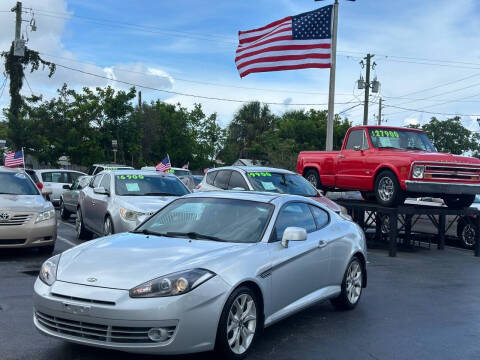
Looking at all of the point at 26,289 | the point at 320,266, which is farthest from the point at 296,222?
the point at 26,289

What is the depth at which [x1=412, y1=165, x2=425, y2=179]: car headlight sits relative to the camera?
11.7m

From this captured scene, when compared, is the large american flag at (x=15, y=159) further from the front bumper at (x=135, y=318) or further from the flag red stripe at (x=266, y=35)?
the front bumper at (x=135, y=318)

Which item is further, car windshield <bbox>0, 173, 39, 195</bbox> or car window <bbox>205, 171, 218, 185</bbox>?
car window <bbox>205, 171, 218, 185</bbox>

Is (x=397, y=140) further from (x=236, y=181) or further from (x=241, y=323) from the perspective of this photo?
(x=241, y=323)

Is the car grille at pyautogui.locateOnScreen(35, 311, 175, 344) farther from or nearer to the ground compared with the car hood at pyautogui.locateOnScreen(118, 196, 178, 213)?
nearer to the ground

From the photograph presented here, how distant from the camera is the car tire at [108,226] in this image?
10.6 m

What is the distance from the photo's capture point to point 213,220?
229 inches

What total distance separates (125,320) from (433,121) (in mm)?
53470

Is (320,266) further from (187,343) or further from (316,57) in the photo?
(316,57)

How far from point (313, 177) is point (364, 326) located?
8.65m

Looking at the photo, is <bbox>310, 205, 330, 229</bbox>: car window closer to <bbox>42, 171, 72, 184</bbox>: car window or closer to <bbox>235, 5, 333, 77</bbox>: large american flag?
<bbox>235, 5, 333, 77</bbox>: large american flag

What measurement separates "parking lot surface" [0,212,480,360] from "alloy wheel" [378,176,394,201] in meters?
2.71

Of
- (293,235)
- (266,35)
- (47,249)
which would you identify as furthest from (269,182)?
(266,35)

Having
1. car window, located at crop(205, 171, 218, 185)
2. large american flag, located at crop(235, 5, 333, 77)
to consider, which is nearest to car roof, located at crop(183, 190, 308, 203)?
car window, located at crop(205, 171, 218, 185)
